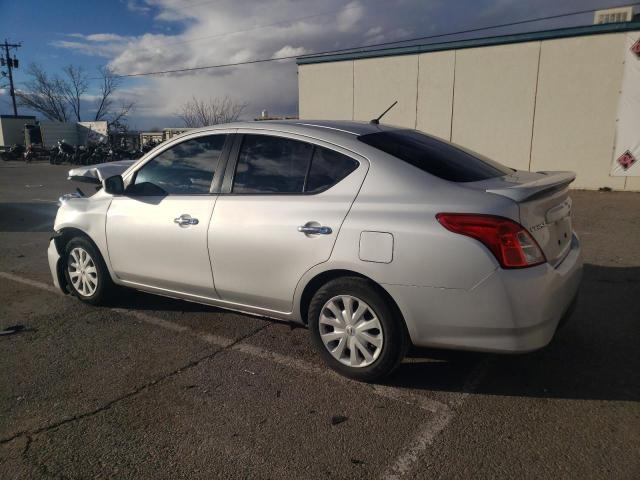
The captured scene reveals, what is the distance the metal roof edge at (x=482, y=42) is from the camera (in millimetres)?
12316

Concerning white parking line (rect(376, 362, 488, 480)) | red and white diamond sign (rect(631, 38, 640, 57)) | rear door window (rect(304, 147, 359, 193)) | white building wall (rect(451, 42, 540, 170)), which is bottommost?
white parking line (rect(376, 362, 488, 480))

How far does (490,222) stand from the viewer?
255cm

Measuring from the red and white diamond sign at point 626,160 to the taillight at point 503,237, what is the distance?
40.9 ft

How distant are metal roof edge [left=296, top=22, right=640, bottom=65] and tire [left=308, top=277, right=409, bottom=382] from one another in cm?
1303

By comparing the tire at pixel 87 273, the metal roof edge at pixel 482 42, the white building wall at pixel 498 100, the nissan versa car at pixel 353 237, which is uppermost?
the metal roof edge at pixel 482 42

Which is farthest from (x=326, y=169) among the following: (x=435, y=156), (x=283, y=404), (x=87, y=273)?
(x=87, y=273)

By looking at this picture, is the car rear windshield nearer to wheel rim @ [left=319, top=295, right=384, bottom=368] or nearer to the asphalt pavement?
wheel rim @ [left=319, top=295, right=384, bottom=368]

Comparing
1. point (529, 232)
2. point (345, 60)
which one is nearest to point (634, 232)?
point (529, 232)

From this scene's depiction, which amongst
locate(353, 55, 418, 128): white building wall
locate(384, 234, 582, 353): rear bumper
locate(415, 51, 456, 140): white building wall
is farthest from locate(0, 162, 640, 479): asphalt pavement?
locate(353, 55, 418, 128): white building wall

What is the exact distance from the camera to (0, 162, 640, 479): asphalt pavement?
7.67 ft

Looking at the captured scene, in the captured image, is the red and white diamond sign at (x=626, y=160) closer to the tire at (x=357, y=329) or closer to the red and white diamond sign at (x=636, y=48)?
the red and white diamond sign at (x=636, y=48)

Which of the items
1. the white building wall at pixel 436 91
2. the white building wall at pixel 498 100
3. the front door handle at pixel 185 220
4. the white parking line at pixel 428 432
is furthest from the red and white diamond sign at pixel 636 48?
the front door handle at pixel 185 220

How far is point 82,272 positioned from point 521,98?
513 inches

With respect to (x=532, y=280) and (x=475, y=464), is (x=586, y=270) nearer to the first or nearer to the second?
(x=532, y=280)
